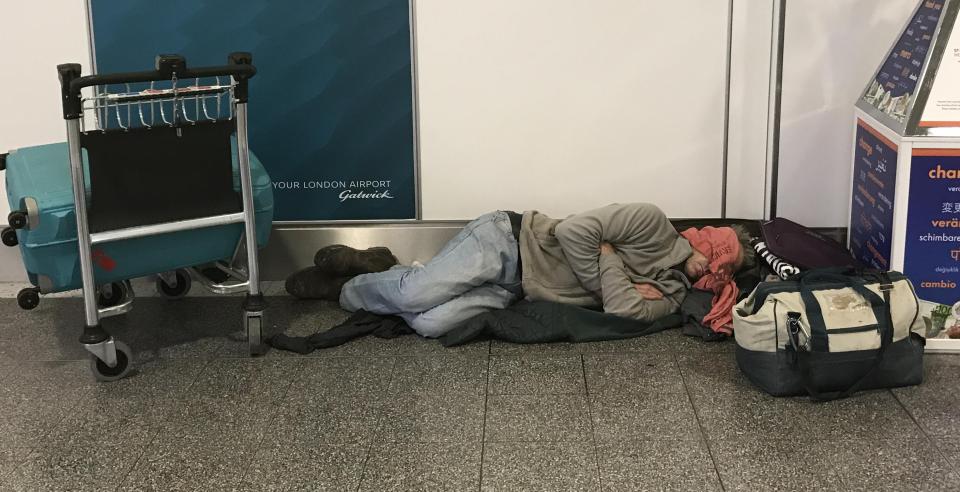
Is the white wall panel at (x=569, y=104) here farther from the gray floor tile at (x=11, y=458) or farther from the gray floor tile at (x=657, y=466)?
the gray floor tile at (x=11, y=458)

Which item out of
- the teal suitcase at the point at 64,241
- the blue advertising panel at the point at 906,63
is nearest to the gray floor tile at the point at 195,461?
the teal suitcase at the point at 64,241

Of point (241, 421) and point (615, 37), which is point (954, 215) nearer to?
point (615, 37)

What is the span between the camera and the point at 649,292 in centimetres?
395

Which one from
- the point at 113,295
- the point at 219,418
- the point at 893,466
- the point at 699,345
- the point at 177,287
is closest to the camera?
the point at 893,466

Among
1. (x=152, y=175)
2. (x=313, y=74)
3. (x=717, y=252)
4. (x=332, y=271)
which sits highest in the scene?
(x=313, y=74)

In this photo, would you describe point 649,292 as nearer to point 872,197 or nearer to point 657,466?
point 872,197

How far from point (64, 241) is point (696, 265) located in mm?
2308

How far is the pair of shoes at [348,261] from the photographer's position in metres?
4.25

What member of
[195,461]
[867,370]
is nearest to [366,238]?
[195,461]

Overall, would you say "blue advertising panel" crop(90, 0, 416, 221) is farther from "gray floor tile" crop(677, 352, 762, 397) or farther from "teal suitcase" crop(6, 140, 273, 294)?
"gray floor tile" crop(677, 352, 762, 397)

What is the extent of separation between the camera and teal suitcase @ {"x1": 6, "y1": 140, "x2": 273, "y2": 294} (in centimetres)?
337

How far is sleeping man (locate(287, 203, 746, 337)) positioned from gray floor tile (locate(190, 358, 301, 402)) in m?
0.52

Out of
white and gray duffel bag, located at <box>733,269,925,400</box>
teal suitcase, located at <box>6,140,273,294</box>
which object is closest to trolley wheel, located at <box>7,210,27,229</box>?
teal suitcase, located at <box>6,140,273,294</box>

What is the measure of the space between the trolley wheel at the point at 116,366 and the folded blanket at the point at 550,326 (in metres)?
1.12
